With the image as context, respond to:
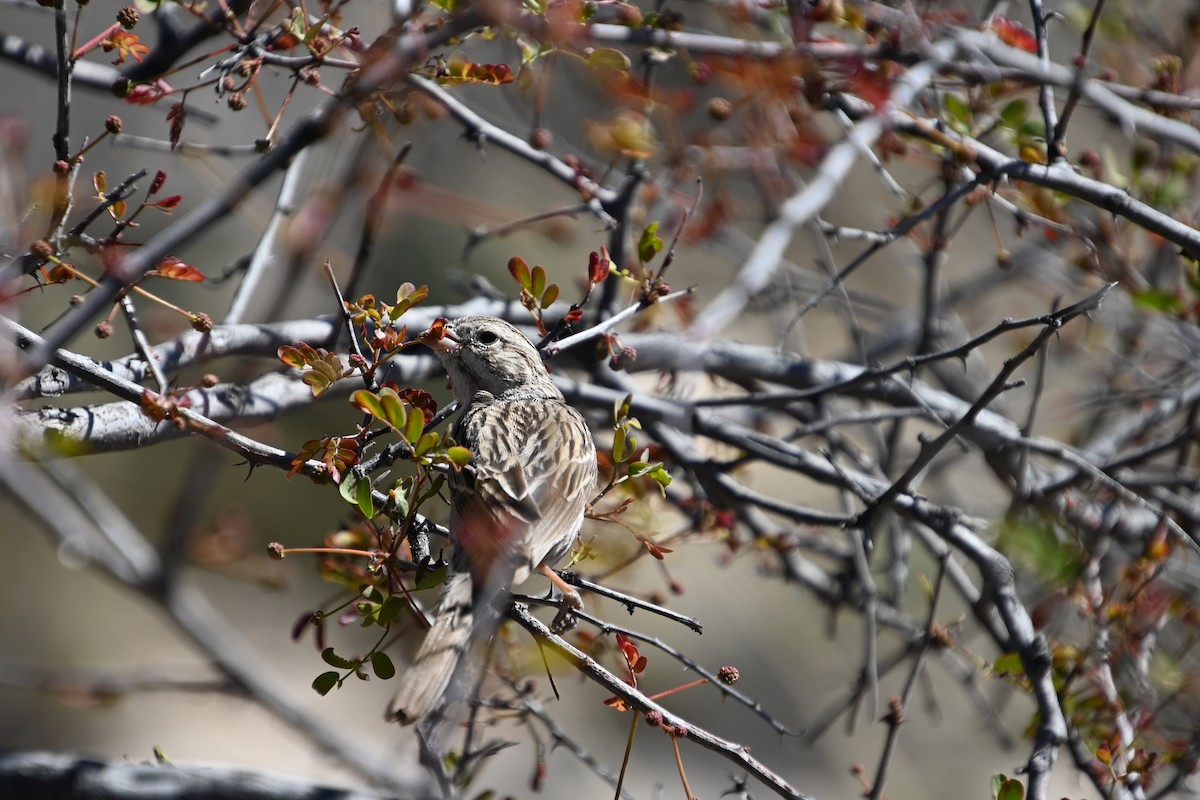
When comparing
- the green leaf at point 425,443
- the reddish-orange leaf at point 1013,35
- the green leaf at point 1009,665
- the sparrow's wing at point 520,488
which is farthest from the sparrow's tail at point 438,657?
the reddish-orange leaf at point 1013,35

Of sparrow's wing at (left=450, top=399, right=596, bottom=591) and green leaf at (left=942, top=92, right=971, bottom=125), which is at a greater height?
green leaf at (left=942, top=92, right=971, bottom=125)

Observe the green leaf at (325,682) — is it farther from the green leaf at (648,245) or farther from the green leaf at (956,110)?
the green leaf at (956,110)

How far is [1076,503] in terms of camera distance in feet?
14.3

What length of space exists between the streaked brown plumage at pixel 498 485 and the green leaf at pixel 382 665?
0.20 ft

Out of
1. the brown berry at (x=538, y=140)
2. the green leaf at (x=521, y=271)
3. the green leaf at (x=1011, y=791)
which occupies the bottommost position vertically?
the green leaf at (x=1011, y=791)

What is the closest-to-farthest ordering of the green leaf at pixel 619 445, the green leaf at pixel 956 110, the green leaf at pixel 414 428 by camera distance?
the green leaf at pixel 414 428, the green leaf at pixel 619 445, the green leaf at pixel 956 110

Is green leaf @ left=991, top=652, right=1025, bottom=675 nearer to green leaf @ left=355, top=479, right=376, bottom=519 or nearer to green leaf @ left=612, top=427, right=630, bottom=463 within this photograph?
green leaf @ left=612, top=427, right=630, bottom=463

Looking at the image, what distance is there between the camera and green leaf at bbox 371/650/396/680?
2415 mm

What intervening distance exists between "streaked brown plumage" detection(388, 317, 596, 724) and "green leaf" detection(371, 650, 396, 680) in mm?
62

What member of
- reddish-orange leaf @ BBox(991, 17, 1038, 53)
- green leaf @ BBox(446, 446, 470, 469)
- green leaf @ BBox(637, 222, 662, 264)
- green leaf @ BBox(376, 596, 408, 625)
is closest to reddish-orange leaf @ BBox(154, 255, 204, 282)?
green leaf @ BBox(446, 446, 470, 469)

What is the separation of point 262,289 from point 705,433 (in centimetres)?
503

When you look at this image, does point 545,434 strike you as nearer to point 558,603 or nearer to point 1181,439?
point 558,603

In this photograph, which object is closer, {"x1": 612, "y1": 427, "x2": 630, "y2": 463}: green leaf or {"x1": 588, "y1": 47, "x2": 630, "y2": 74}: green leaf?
{"x1": 612, "y1": 427, "x2": 630, "y2": 463}: green leaf

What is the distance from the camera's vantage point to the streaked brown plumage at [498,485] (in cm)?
253
